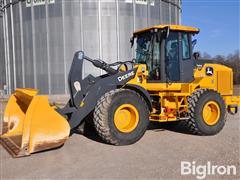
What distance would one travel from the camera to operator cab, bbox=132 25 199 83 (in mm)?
8336

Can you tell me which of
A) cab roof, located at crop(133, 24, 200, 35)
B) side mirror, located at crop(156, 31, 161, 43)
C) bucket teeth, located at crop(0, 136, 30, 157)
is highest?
cab roof, located at crop(133, 24, 200, 35)

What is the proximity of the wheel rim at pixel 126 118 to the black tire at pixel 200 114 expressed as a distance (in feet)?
5.23

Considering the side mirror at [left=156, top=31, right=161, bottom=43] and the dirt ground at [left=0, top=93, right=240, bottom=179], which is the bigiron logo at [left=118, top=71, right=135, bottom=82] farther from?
the dirt ground at [left=0, top=93, right=240, bottom=179]

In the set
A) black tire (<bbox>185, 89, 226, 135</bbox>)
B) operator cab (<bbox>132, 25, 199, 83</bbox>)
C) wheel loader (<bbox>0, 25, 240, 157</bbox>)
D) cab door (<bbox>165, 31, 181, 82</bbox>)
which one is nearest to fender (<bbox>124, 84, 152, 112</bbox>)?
wheel loader (<bbox>0, 25, 240, 157</bbox>)

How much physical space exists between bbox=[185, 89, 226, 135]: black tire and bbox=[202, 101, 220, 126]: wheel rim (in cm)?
9

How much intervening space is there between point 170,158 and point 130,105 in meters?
1.64

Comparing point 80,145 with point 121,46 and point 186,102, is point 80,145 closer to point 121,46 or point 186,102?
point 186,102

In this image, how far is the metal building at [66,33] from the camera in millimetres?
22016

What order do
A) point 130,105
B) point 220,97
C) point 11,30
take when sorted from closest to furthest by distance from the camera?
1. point 130,105
2. point 220,97
3. point 11,30

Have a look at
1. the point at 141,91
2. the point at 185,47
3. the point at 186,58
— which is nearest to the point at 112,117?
the point at 141,91

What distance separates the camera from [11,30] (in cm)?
2470

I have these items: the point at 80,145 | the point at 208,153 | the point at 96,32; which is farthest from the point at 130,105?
the point at 96,32

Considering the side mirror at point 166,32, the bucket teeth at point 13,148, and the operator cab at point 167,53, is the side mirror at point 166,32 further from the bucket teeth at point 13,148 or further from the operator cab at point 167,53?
the bucket teeth at point 13,148

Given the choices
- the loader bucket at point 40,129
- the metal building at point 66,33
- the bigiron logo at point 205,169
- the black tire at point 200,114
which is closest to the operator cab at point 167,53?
the black tire at point 200,114
